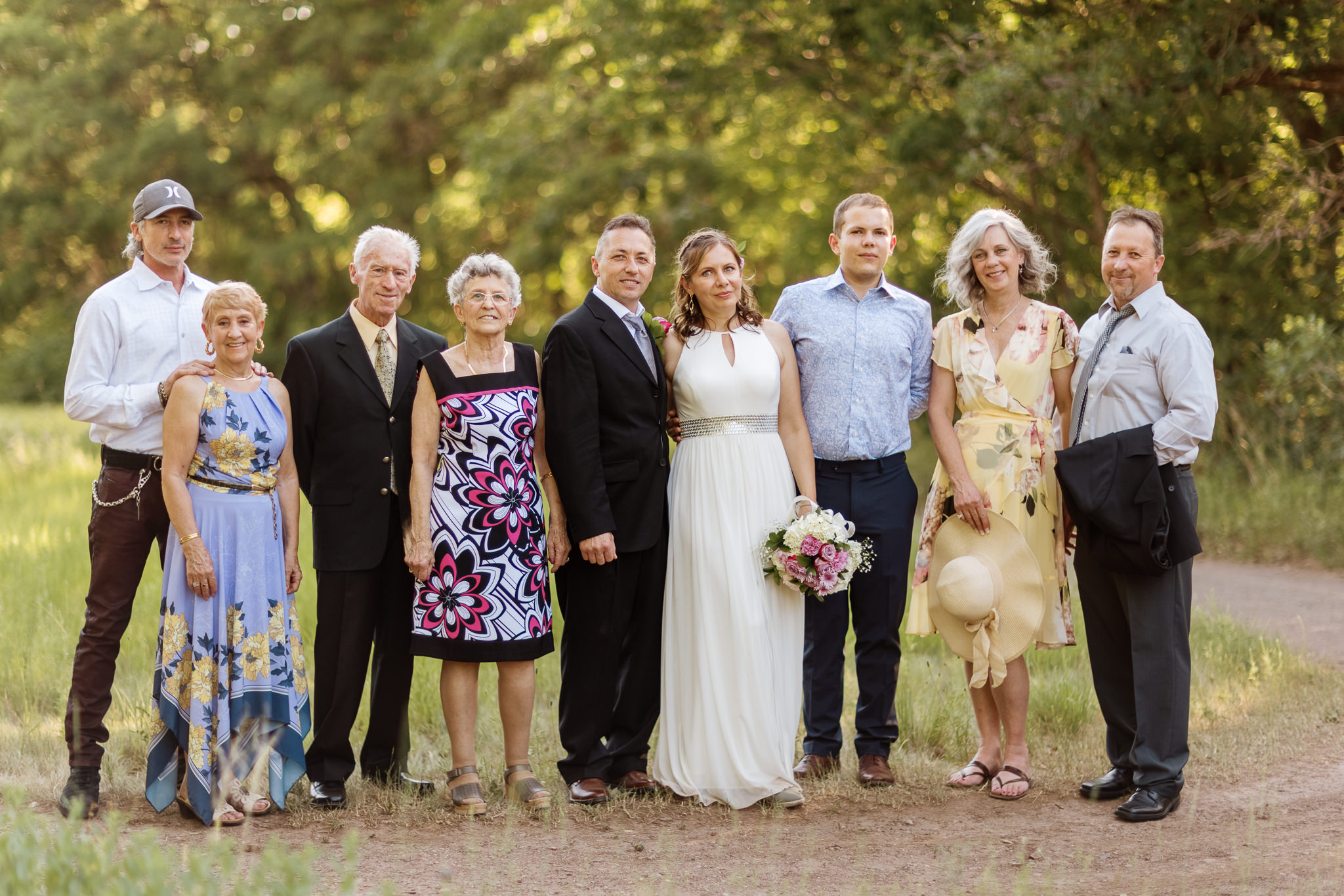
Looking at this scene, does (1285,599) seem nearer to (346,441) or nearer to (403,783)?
(403,783)

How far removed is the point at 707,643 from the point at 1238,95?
30.6 feet

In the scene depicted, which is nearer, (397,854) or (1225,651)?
(397,854)

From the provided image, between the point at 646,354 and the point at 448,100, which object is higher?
the point at 448,100

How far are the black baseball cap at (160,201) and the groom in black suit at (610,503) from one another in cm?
150

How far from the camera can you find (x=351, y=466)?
493cm

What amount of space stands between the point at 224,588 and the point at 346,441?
27.9 inches

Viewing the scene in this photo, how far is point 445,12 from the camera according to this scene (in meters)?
22.6

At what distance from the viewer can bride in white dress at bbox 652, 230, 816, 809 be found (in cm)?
494

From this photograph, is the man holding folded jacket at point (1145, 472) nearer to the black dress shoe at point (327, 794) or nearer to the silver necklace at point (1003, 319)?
the silver necklace at point (1003, 319)

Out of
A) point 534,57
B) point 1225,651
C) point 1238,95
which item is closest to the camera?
point 1225,651

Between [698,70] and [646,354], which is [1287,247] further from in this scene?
[646,354]

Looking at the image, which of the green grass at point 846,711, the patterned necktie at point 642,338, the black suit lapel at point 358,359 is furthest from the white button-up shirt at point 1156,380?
the black suit lapel at point 358,359

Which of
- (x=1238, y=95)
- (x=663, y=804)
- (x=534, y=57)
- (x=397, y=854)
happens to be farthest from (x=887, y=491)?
(x=534, y=57)

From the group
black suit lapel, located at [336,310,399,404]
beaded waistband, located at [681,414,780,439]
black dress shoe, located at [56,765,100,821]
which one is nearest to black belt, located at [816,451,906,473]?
beaded waistband, located at [681,414,780,439]
